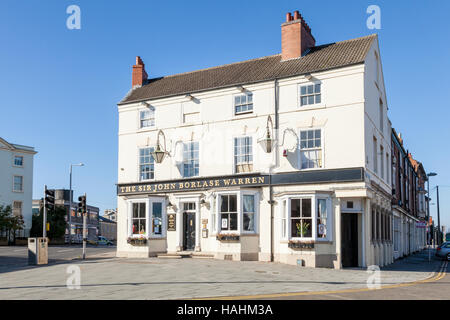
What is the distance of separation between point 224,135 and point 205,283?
465 inches

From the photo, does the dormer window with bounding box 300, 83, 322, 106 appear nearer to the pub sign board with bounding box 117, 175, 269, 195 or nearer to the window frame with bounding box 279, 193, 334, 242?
the pub sign board with bounding box 117, 175, 269, 195

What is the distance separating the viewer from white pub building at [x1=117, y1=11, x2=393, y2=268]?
21.8m

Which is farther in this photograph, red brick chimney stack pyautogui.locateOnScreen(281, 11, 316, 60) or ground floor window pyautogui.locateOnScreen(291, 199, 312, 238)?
red brick chimney stack pyautogui.locateOnScreen(281, 11, 316, 60)

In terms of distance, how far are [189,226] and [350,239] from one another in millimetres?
8500

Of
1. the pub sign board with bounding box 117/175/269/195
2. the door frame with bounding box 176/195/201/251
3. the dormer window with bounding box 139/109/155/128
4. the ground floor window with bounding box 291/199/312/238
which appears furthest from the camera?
the dormer window with bounding box 139/109/155/128

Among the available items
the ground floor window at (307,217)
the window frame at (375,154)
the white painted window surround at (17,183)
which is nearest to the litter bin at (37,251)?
the ground floor window at (307,217)

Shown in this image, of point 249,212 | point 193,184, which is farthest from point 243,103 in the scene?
point 249,212

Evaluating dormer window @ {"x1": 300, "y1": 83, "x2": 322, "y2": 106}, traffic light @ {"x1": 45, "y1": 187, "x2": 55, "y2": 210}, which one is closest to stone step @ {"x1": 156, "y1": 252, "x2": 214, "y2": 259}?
traffic light @ {"x1": 45, "y1": 187, "x2": 55, "y2": 210}

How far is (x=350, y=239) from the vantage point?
22.4 metres

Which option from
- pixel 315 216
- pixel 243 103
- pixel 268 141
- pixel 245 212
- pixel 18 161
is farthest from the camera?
pixel 18 161

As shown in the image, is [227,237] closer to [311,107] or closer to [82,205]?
[311,107]

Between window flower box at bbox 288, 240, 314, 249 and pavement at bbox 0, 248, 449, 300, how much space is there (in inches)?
46.8
